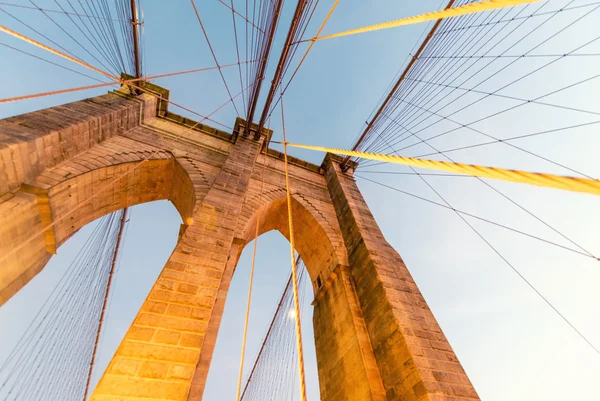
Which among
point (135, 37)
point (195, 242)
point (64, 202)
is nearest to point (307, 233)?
point (195, 242)

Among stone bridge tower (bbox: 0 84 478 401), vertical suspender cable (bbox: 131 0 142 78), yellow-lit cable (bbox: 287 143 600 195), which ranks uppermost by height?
vertical suspender cable (bbox: 131 0 142 78)

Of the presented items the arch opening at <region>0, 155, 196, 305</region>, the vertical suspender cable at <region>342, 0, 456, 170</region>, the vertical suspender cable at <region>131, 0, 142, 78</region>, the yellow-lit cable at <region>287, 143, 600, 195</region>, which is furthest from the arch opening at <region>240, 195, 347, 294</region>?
the vertical suspender cable at <region>131, 0, 142, 78</region>

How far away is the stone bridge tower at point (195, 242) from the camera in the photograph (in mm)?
2475

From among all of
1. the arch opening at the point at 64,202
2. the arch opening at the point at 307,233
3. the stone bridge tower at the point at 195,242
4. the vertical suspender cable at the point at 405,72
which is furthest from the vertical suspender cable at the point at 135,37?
the vertical suspender cable at the point at 405,72

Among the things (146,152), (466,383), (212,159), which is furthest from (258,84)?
(466,383)

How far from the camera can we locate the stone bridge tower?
247 centimetres

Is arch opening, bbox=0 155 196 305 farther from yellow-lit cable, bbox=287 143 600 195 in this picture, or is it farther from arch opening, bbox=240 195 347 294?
yellow-lit cable, bbox=287 143 600 195

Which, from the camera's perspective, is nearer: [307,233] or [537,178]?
[537,178]

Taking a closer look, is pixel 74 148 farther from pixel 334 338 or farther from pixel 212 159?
pixel 334 338

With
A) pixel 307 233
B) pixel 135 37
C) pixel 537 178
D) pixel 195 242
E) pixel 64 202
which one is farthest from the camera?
pixel 307 233

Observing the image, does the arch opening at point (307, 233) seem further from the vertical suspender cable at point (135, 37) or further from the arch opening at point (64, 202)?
the vertical suspender cable at point (135, 37)

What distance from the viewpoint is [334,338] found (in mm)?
4758

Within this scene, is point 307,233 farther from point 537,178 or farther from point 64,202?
point 537,178

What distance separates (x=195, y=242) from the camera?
3.38 m
